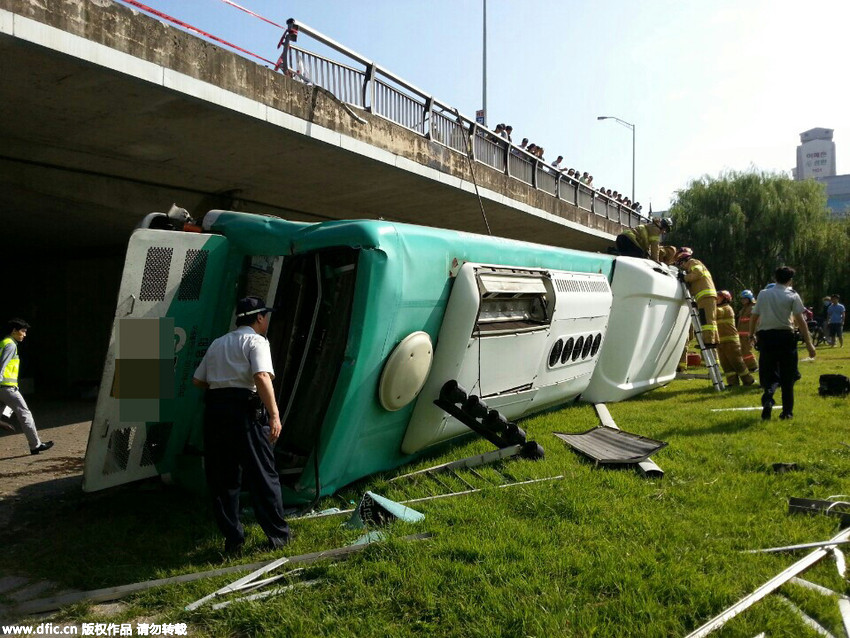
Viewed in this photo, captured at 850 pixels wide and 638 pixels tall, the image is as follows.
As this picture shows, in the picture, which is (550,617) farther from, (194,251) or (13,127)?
(13,127)

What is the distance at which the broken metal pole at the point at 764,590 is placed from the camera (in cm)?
278

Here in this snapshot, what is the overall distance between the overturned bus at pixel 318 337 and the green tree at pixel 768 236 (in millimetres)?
25174

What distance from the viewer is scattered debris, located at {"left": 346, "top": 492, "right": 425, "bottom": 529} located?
4062mm

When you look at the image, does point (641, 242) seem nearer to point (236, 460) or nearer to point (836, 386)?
point (836, 386)

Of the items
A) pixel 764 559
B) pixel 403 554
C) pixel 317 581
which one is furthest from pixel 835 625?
pixel 317 581

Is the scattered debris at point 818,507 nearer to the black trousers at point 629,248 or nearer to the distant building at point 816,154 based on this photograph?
the black trousers at point 629,248

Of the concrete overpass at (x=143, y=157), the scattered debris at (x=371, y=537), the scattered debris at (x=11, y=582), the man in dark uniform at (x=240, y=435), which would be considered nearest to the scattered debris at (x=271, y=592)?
the scattered debris at (x=371, y=537)

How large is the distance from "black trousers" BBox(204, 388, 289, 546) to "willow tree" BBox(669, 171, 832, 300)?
27.3 meters

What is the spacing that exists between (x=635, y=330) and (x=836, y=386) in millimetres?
2850

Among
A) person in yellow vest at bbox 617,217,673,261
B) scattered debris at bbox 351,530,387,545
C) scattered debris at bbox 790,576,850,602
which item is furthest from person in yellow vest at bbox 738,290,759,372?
scattered debris at bbox 351,530,387,545

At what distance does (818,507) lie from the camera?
407 centimetres

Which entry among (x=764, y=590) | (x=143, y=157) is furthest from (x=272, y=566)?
(x=143, y=157)

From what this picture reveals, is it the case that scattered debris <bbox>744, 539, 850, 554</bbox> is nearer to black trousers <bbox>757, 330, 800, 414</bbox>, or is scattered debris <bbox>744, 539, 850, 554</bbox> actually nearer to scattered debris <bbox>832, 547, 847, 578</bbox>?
scattered debris <bbox>832, 547, 847, 578</bbox>

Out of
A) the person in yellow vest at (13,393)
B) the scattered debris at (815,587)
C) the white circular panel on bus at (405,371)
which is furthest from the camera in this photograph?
the person in yellow vest at (13,393)
